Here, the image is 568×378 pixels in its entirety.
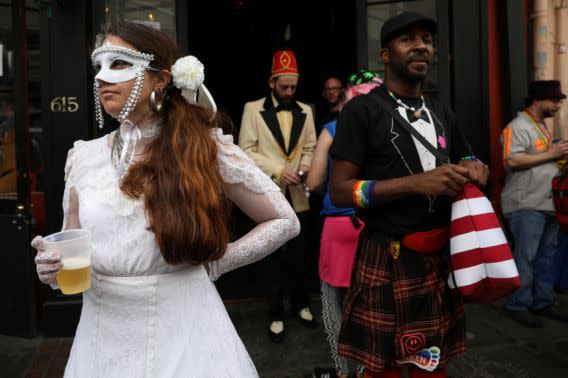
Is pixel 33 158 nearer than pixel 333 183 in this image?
No

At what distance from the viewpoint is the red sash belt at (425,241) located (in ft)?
7.72

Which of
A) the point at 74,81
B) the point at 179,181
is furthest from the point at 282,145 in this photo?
the point at 179,181

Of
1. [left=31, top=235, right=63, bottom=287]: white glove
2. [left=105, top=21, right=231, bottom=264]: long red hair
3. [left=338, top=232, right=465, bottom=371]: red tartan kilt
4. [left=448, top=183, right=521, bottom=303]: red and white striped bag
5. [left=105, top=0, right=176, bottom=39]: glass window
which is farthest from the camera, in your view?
[left=105, top=0, right=176, bottom=39]: glass window

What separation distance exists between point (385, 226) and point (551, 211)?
308 cm

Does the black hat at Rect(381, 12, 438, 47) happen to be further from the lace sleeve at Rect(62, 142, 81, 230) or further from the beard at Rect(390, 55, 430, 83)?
the lace sleeve at Rect(62, 142, 81, 230)

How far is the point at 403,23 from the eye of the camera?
2.37m

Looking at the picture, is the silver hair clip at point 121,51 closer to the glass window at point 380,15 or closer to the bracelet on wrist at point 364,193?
the bracelet on wrist at point 364,193

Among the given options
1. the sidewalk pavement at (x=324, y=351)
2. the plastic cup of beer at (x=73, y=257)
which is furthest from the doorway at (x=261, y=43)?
the plastic cup of beer at (x=73, y=257)

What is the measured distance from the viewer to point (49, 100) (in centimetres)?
463

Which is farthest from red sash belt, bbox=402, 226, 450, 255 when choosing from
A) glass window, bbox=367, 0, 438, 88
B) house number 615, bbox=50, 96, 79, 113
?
house number 615, bbox=50, 96, 79, 113

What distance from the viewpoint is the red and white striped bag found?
7.09ft

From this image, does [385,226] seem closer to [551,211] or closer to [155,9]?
[551,211]

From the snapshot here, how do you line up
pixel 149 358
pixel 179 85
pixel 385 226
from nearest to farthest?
1. pixel 149 358
2. pixel 179 85
3. pixel 385 226

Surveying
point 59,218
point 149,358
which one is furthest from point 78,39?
point 149,358
